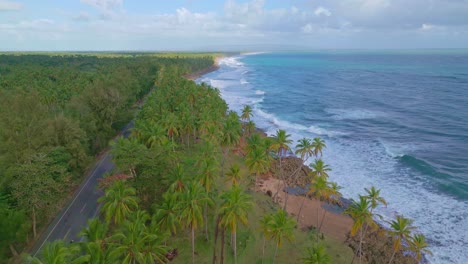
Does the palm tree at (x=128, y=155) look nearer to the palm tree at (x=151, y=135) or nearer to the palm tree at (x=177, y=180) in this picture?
→ the palm tree at (x=151, y=135)

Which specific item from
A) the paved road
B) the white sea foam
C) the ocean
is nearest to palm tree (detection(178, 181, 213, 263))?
the paved road

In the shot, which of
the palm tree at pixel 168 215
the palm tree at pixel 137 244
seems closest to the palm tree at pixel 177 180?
the palm tree at pixel 168 215

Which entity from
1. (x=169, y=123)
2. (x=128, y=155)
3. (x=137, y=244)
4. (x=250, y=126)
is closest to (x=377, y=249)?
(x=137, y=244)

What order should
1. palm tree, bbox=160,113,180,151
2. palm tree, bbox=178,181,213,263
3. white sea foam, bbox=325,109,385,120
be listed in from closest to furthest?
palm tree, bbox=178,181,213,263 < palm tree, bbox=160,113,180,151 < white sea foam, bbox=325,109,385,120

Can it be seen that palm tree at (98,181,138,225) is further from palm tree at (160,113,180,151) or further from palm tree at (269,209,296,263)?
palm tree at (160,113,180,151)

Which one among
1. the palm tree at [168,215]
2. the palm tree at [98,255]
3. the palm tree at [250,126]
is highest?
the palm tree at [98,255]

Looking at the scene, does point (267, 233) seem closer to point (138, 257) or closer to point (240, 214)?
point (240, 214)
